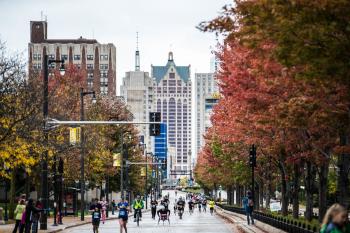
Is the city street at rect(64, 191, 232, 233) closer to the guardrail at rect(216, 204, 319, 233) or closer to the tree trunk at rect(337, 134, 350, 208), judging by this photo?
the guardrail at rect(216, 204, 319, 233)

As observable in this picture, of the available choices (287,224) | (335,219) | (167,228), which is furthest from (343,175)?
(167,228)

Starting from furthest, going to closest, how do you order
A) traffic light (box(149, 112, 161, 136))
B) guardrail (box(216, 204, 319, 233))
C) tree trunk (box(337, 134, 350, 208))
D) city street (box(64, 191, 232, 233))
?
city street (box(64, 191, 232, 233))
traffic light (box(149, 112, 161, 136))
tree trunk (box(337, 134, 350, 208))
guardrail (box(216, 204, 319, 233))

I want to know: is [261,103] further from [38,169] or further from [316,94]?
[38,169]

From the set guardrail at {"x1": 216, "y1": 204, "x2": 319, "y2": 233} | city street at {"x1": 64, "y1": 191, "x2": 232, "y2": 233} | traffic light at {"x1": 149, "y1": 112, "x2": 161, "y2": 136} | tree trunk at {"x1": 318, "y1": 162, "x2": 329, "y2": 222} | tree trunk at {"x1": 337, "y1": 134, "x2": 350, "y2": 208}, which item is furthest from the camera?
city street at {"x1": 64, "y1": 191, "x2": 232, "y2": 233}

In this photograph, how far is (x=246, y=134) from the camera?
43719mm

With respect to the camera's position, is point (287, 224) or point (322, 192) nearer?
point (287, 224)

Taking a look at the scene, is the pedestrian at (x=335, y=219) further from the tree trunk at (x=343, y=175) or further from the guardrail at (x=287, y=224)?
the tree trunk at (x=343, y=175)

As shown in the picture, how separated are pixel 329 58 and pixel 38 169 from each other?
4144 cm

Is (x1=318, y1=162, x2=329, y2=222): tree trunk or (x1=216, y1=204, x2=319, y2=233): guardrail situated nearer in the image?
(x1=216, y1=204, x2=319, y2=233): guardrail

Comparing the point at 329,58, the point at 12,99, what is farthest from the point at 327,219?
the point at 12,99

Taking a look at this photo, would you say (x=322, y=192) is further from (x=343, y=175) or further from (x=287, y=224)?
(x=343, y=175)

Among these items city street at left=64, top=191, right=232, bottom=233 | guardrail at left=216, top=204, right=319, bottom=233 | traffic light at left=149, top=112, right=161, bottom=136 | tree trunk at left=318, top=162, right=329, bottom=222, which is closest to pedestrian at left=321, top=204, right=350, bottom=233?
guardrail at left=216, top=204, right=319, bottom=233

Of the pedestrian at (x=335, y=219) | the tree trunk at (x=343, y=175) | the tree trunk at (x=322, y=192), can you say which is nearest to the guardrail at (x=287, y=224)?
the tree trunk at (x=322, y=192)

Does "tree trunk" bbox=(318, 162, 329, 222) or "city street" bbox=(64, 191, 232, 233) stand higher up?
"tree trunk" bbox=(318, 162, 329, 222)
